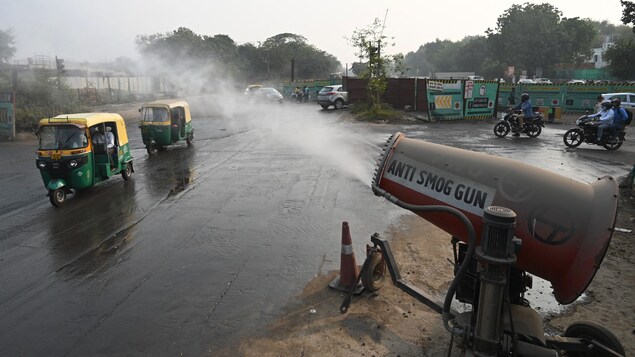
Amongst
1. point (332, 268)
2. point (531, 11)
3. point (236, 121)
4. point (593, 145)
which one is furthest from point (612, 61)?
point (332, 268)

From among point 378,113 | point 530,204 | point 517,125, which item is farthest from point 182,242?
point 378,113

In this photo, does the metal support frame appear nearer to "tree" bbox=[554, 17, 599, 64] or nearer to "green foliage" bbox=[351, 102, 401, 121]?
"green foliage" bbox=[351, 102, 401, 121]

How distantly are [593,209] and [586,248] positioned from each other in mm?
293

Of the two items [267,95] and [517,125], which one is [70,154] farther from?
[267,95]

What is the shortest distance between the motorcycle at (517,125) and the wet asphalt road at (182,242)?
2821mm

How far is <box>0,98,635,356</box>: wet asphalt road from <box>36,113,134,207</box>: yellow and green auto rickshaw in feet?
1.55

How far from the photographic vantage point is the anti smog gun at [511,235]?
300 cm

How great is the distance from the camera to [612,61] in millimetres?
44531

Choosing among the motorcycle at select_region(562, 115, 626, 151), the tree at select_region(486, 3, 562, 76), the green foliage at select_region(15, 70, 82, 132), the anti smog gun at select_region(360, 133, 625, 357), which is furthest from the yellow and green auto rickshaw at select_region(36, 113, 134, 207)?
the tree at select_region(486, 3, 562, 76)

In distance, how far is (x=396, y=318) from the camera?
15.3ft

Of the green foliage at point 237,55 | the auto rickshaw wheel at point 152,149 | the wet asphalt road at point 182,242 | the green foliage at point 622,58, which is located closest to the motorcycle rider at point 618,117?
the wet asphalt road at point 182,242

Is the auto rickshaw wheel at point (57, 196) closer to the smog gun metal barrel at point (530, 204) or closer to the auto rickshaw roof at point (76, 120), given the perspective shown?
the auto rickshaw roof at point (76, 120)

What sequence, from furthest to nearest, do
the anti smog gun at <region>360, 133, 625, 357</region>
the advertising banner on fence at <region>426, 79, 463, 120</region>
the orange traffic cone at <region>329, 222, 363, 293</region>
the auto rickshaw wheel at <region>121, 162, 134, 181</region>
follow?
the advertising banner on fence at <region>426, 79, 463, 120</region> → the auto rickshaw wheel at <region>121, 162, 134, 181</region> → the orange traffic cone at <region>329, 222, 363, 293</region> → the anti smog gun at <region>360, 133, 625, 357</region>

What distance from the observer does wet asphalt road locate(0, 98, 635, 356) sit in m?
4.68
